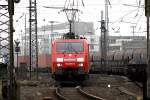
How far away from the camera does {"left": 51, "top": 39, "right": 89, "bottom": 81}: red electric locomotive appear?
2747 centimetres

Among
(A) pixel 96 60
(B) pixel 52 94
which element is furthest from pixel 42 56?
(B) pixel 52 94

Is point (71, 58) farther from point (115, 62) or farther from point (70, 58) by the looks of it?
point (115, 62)

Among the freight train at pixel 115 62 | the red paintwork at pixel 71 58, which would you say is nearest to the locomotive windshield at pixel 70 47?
the red paintwork at pixel 71 58

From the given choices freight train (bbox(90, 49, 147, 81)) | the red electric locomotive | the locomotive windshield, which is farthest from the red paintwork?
freight train (bbox(90, 49, 147, 81))

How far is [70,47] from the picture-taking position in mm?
27812

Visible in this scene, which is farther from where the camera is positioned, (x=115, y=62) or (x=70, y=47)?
(x=115, y=62)

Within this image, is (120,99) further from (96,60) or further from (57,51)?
(96,60)

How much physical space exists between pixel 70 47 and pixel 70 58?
28.1 inches

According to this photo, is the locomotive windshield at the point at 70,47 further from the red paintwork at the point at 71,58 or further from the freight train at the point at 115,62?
the freight train at the point at 115,62

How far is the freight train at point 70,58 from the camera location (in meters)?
27.5

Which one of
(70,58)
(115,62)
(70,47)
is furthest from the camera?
(115,62)

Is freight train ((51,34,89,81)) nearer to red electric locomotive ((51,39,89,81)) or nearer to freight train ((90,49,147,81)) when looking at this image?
red electric locomotive ((51,39,89,81))

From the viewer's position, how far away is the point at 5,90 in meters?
18.0

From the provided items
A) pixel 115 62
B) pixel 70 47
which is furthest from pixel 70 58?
pixel 115 62
